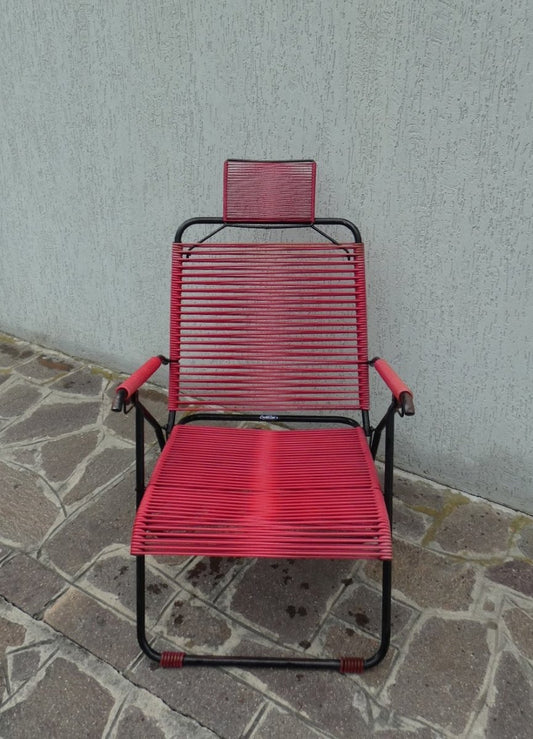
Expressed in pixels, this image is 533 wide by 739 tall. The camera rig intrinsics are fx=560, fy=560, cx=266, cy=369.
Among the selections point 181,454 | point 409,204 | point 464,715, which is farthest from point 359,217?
point 464,715

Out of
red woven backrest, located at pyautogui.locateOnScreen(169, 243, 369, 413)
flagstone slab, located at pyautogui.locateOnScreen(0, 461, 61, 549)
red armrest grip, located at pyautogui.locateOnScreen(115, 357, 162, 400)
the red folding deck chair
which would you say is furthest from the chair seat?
flagstone slab, located at pyautogui.locateOnScreen(0, 461, 61, 549)

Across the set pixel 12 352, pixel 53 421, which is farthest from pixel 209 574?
pixel 12 352

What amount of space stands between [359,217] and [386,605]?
1571 millimetres

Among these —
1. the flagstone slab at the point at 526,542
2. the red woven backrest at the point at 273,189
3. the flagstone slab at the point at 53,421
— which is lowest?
the flagstone slab at the point at 526,542

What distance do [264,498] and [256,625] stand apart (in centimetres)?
48

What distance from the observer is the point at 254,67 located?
8.05 ft

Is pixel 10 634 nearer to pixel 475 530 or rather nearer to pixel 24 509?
pixel 24 509

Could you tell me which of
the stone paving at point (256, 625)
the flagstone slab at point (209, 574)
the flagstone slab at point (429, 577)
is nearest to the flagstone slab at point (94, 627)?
the stone paving at point (256, 625)

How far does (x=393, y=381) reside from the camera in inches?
73.8

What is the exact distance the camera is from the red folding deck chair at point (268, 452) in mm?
1660

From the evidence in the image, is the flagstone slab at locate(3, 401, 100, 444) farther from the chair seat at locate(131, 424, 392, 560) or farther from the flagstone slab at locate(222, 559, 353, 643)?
the flagstone slab at locate(222, 559, 353, 643)

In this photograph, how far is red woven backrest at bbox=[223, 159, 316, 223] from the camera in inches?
87.8

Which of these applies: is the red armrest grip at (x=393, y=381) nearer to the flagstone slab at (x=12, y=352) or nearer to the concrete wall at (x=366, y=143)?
the concrete wall at (x=366, y=143)

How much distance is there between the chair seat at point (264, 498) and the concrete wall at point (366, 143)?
0.64 metres
